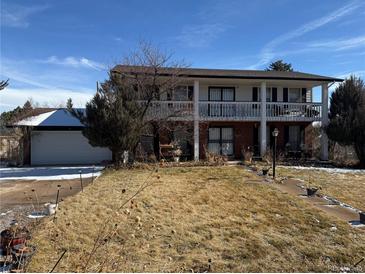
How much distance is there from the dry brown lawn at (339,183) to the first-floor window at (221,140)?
5972 millimetres

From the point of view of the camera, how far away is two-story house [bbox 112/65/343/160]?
19.1 meters

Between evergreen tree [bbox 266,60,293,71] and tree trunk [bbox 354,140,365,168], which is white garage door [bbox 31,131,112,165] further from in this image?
evergreen tree [bbox 266,60,293,71]

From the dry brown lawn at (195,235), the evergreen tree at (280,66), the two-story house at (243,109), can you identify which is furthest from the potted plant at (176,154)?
the evergreen tree at (280,66)

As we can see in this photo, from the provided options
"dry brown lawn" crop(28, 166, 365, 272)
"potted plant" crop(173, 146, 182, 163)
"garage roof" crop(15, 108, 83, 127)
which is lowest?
"dry brown lawn" crop(28, 166, 365, 272)

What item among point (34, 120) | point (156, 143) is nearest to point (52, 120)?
point (34, 120)

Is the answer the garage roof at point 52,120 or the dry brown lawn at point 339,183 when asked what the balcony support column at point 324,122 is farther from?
the garage roof at point 52,120

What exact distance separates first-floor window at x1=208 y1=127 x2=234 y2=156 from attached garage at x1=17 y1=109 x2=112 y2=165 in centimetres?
690

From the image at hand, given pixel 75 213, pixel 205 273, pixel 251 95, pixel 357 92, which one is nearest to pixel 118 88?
pixel 75 213

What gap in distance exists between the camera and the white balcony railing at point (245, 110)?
753 inches

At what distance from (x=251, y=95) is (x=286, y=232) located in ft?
54.8

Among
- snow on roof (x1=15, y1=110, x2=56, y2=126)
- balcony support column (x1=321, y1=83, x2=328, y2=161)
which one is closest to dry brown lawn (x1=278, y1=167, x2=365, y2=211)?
balcony support column (x1=321, y1=83, x2=328, y2=161)

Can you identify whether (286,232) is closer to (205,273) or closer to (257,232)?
(257,232)

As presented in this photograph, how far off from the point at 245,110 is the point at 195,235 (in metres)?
15.2

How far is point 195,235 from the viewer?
6.22 meters
